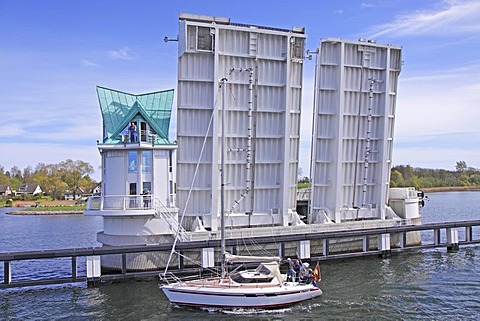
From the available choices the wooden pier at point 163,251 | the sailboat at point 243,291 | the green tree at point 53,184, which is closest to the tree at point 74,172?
the green tree at point 53,184

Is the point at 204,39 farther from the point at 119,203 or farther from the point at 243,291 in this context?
the point at 243,291

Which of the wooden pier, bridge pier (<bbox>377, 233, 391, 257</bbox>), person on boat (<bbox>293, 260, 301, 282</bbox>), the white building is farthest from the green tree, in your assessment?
person on boat (<bbox>293, 260, 301, 282</bbox>)

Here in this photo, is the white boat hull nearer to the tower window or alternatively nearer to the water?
the water

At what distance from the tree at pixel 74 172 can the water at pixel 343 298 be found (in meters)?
85.4

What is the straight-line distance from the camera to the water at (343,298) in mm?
20828

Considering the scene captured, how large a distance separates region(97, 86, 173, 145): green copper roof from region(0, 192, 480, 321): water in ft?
29.4

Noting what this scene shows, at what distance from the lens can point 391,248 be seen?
35031 millimetres

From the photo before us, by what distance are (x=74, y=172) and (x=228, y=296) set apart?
93.9 metres

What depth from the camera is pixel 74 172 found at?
107938 millimetres

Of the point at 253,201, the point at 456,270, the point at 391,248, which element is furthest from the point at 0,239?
the point at 456,270

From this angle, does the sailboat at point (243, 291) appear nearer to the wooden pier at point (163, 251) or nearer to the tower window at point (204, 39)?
the wooden pier at point (163, 251)

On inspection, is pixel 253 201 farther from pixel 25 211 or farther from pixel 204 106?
pixel 25 211

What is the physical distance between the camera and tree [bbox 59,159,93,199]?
350 feet

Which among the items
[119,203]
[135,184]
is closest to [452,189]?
[135,184]
